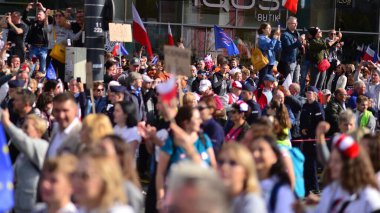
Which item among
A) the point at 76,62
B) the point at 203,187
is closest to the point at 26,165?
the point at 203,187

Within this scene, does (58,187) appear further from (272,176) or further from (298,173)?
(298,173)

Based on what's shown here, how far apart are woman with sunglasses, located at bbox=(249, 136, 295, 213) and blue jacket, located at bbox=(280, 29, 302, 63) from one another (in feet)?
37.4

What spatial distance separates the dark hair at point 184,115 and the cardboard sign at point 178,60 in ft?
4.11

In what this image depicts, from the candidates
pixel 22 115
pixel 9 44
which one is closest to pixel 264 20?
pixel 9 44

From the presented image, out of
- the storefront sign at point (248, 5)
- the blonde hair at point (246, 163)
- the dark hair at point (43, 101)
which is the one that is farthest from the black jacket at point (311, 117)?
the storefront sign at point (248, 5)

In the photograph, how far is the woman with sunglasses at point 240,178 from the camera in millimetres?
5363

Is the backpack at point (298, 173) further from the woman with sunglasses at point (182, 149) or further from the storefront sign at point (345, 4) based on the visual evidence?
the storefront sign at point (345, 4)

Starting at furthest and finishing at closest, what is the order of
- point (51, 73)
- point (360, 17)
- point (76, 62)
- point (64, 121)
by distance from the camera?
point (360, 17), point (51, 73), point (76, 62), point (64, 121)

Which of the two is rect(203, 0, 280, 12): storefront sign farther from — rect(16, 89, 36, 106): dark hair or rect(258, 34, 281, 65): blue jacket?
rect(16, 89, 36, 106): dark hair

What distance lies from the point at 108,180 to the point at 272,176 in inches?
61.4

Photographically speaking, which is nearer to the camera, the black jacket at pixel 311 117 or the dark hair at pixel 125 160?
the dark hair at pixel 125 160

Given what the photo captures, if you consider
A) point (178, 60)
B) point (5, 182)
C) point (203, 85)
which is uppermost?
point (178, 60)

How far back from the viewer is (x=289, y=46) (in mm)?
17953

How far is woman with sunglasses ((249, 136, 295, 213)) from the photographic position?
5.93 m
